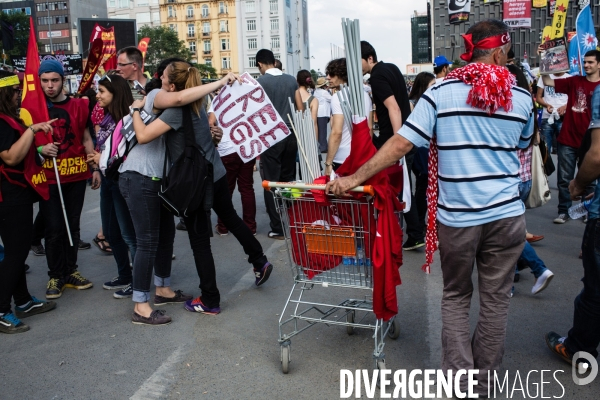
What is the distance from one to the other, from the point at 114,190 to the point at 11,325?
139 centimetres

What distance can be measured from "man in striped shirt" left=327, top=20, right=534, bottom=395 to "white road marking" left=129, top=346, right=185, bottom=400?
1604mm

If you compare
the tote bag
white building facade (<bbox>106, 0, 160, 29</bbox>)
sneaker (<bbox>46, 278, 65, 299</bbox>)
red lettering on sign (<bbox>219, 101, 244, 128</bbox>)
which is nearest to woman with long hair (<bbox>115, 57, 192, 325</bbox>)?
red lettering on sign (<bbox>219, 101, 244, 128</bbox>)

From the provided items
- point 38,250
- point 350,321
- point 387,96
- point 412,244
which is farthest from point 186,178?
point 38,250

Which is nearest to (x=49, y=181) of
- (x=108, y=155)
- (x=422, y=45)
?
(x=108, y=155)

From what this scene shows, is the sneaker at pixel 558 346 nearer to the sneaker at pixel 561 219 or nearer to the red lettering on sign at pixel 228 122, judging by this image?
the red lettering on sign at pixel 228 122

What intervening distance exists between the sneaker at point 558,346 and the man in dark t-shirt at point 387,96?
242cm

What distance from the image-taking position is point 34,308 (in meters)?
5.45

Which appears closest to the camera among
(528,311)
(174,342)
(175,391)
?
(175,391)

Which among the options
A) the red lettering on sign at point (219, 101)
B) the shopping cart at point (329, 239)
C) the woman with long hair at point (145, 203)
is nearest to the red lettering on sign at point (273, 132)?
the red lettering on sign at point (219, 101)

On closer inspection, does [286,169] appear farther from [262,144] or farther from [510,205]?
[510,205]

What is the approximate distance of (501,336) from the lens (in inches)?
143

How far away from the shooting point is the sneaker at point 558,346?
13.4 ft

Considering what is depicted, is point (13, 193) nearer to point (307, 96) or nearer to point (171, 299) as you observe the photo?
point (171, 299)

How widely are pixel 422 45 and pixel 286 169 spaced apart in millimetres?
182074
